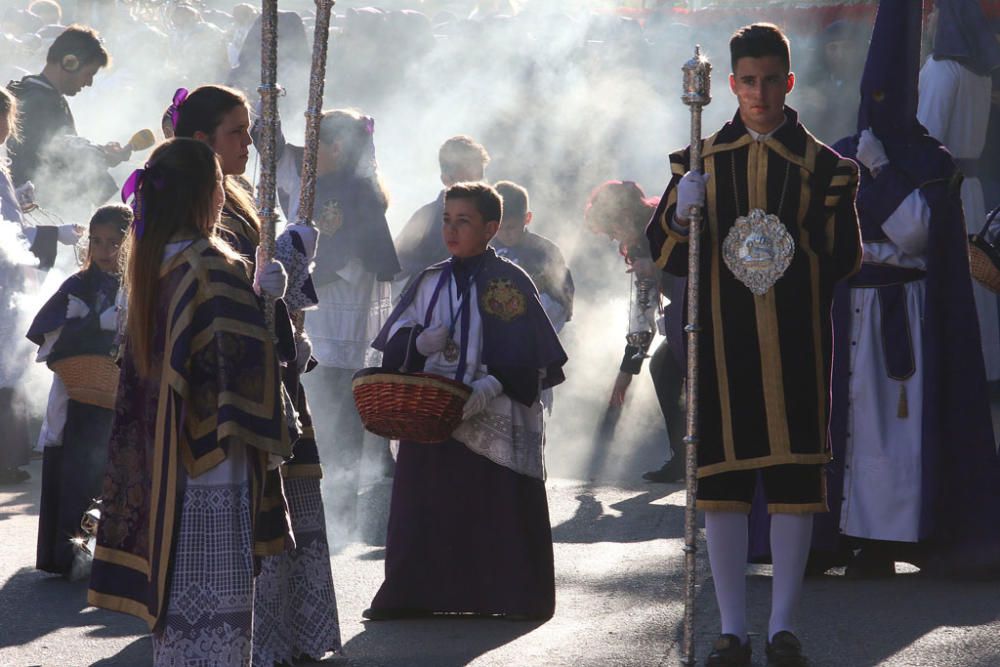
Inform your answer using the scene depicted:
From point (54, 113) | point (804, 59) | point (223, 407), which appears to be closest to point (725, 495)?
point (223, 407)

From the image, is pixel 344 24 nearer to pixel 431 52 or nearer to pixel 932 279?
pixel 431 52

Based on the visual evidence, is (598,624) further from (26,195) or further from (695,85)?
(26,195)

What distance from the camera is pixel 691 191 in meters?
5.30

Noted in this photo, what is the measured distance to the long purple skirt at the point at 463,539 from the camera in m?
6.36

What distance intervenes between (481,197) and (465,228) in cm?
14

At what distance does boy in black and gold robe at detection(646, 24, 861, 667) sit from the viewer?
17.8 ft

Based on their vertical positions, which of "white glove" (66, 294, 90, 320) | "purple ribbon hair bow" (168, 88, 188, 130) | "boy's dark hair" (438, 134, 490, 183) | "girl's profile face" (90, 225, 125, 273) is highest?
"boy's dark hair" (438, 134, 490, 183)

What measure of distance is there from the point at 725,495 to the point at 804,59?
33.4 feet

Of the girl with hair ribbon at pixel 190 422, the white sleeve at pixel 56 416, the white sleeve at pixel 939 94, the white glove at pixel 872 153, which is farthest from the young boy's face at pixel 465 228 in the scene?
the white sleeve at pixel 939 94

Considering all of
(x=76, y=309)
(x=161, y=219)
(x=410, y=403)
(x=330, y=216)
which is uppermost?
(x=330, y=216)

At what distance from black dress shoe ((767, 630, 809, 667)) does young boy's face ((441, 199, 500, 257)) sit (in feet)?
6.62

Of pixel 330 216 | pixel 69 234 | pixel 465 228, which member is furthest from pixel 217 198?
pixel 69 234

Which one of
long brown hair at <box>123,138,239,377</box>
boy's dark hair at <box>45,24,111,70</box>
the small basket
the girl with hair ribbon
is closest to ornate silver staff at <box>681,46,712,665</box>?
the small basket

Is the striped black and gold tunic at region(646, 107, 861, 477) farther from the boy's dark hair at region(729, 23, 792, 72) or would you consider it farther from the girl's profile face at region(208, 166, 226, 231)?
the girl's profile face at region(208, 166, 226, 231)
